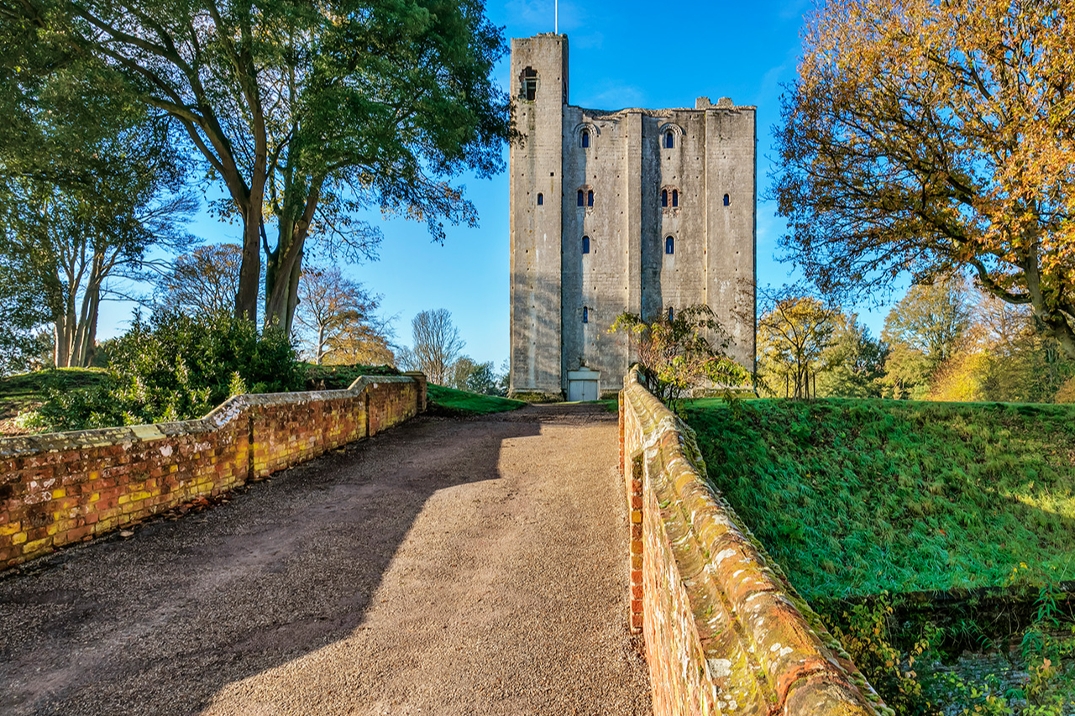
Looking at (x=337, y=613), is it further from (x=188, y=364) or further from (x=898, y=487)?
(x=898, y=487)

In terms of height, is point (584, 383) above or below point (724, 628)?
above

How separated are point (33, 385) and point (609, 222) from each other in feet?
94.7

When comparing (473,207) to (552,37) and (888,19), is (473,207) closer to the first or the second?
(888,19)

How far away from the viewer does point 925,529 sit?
8.99 metres

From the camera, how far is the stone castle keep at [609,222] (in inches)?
1294

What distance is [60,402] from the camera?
8.88m

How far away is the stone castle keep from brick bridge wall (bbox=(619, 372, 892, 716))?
29644mm

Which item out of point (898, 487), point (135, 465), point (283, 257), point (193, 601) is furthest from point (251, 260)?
point (898, 487)

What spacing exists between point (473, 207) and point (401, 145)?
4.78 metres

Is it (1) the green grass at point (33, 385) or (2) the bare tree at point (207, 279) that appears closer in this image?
(1) the green grass at point (33, 385)

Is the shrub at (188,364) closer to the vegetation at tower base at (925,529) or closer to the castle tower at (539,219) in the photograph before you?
the vegetation at tower base at (925,529)

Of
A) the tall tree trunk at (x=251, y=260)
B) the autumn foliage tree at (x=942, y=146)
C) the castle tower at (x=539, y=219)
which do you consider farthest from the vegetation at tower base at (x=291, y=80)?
the castle tower at (x=539, y=219)

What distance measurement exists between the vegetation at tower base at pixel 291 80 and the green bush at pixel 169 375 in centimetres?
170

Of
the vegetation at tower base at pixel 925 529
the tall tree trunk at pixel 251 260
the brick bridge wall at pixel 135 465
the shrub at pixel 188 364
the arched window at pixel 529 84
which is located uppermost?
the arched window at pixel 529 84
